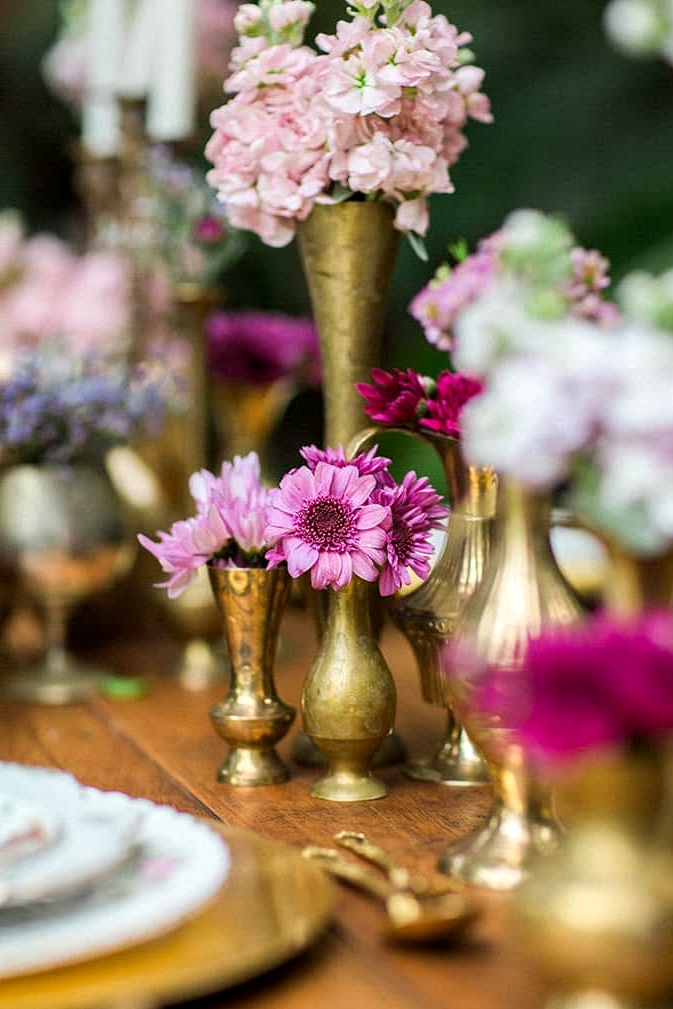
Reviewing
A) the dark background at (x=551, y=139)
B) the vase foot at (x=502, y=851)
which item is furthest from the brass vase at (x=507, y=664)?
the dark background at (x=551, y=139)

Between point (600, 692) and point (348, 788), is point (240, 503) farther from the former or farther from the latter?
point (600, 692)

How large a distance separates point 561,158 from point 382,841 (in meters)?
1.71

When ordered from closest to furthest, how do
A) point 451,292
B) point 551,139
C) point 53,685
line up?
point 451,292 < point 53,685 < point 551,139

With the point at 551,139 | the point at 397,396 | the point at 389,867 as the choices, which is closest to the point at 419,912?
the point at 389,867

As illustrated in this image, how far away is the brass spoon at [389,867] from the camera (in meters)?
0.66

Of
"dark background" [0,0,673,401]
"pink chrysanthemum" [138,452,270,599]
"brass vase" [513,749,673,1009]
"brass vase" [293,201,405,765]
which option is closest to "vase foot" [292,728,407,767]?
→ "brass vase" [293,201,405,765]

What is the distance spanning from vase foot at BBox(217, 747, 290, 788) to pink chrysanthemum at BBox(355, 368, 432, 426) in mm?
213

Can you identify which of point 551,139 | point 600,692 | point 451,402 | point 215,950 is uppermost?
point 551,139

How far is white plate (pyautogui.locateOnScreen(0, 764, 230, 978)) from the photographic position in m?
0.54

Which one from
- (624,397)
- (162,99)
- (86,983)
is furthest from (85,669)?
(624,397)

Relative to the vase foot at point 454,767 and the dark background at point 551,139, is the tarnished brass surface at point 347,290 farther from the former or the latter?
the dark background at point 551,139

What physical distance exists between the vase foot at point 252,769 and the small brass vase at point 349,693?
0.16 ft

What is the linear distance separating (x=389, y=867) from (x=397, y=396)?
0.93 ft

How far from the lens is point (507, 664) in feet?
2.14
